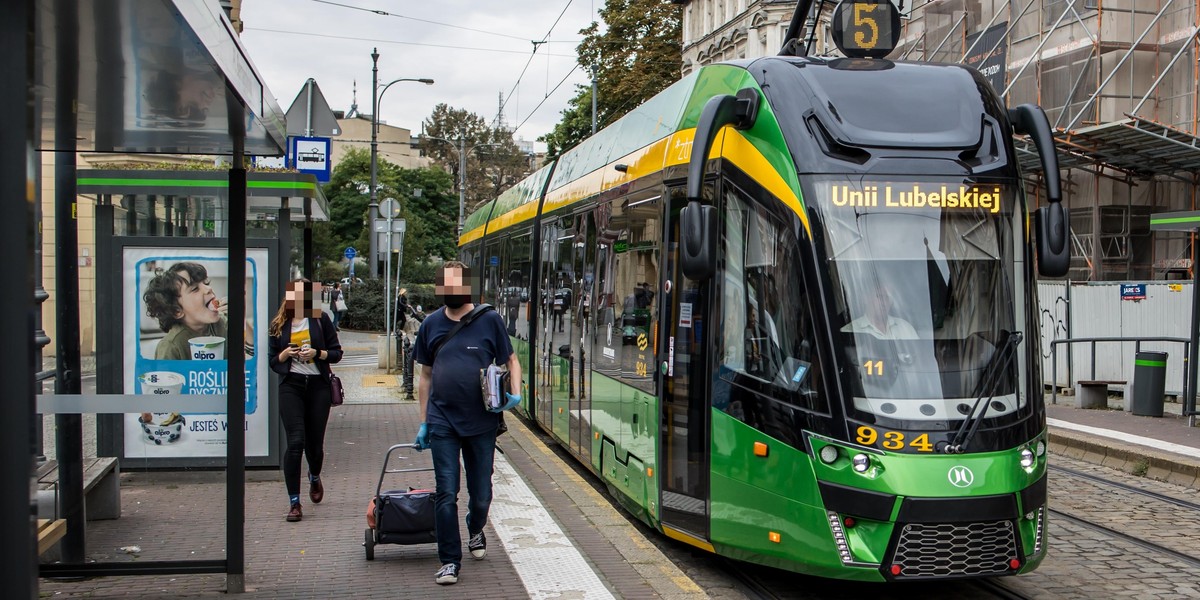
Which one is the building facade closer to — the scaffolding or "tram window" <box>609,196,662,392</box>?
the scaffolding

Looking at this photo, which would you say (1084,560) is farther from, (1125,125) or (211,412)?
(1125,125)

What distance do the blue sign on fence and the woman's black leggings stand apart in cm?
1527

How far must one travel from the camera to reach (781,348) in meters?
6.02

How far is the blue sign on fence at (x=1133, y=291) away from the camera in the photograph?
18.7m

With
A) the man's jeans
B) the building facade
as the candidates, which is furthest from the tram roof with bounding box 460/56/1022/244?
the building facade

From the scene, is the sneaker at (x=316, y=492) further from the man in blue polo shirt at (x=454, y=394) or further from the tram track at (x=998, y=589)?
the tram track at (x=998, y=589)

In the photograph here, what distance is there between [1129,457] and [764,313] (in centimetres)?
712

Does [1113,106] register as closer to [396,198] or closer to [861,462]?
[861,462]

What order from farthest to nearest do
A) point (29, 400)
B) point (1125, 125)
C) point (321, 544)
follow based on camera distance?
point (1125, 125)
point (321, 544)
point (29, 400)

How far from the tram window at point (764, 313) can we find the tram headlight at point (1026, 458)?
3.44 ft

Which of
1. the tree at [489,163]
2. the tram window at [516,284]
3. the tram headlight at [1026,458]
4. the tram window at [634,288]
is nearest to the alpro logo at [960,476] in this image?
the tram headlight at [1026,458]

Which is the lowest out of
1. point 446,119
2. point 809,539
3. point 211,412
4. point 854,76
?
point 809,539

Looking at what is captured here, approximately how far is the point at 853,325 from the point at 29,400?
398 cm

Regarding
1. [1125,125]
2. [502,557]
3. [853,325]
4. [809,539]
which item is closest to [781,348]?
[853,325]
